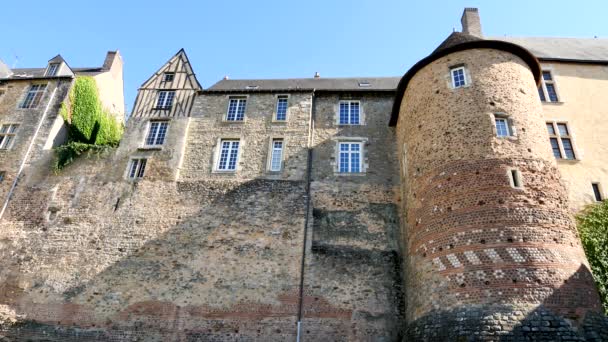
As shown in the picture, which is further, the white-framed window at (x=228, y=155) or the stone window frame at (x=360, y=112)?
the stone window frame at (x=360, y=112)

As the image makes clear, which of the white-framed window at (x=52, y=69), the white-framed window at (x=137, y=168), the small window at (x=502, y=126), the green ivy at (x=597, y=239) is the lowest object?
the green ivy at (x=597, y=239)

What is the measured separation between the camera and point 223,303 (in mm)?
12469

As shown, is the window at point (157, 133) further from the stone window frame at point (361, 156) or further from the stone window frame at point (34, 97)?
the stone window frame at point (361, 156)

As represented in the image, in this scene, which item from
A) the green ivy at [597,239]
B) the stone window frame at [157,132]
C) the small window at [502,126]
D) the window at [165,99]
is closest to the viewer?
the green ivy at [597,239]

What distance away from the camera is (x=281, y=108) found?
1697cm

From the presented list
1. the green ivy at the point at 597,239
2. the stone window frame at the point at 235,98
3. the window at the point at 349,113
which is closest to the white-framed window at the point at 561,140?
the green ivy at the point at 597,239

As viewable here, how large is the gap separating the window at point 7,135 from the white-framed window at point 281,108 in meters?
10.7

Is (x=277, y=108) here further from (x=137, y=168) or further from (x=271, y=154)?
(x=137, y=168)

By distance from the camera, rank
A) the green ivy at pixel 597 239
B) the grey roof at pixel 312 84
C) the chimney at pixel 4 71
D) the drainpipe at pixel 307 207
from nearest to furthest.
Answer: the green ivy at pixel 597 239 < the drainpipe at pixel 307 207 < the grey roof at pixel 312 84 < the chimney at pixel 4 71

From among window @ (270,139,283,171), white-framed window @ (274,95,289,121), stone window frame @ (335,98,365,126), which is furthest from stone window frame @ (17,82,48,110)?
stone window frame @ (335,98,365,126)

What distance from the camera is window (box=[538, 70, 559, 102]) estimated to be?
15648 mm

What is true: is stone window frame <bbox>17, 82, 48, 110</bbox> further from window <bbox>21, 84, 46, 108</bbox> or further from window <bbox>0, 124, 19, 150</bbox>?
window <bbox>0, 124, 19, 150</bbox>

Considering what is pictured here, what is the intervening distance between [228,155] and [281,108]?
9.94 feet

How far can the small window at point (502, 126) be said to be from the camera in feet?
37.2
